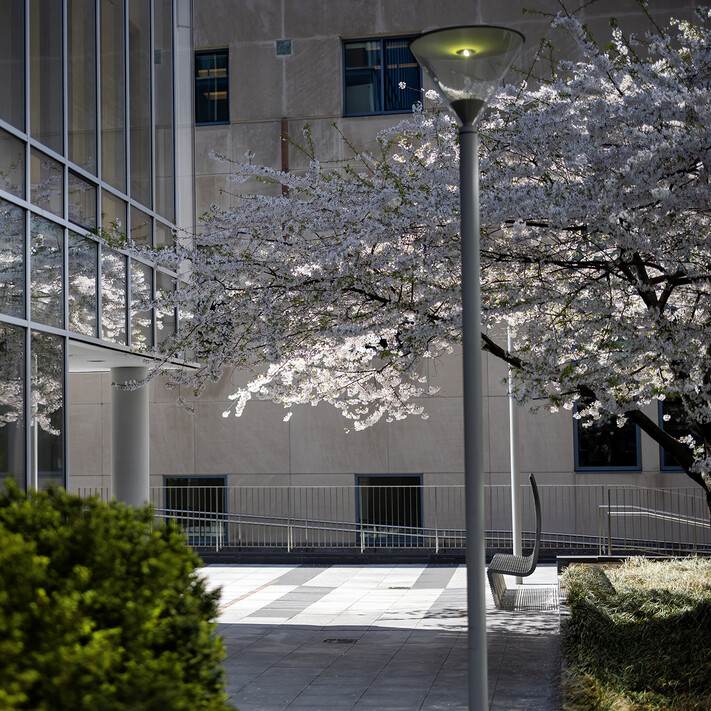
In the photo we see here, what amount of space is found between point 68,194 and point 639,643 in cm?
810

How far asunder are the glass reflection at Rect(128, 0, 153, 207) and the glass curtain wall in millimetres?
30

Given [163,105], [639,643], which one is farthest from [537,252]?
[163,105]

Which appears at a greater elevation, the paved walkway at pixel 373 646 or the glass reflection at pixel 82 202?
the glass reflection at pixel 82 202

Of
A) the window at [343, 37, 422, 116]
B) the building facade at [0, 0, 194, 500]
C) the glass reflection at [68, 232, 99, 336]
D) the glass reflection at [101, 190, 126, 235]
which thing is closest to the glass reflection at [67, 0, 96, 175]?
the building facade at [0, 0, 194, 500]

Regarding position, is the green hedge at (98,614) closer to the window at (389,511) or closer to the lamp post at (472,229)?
the lamp post at (472,229)

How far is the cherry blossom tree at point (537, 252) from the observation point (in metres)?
9.05

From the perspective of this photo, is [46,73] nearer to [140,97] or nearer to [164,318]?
[140,97]

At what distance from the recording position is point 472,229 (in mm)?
6027

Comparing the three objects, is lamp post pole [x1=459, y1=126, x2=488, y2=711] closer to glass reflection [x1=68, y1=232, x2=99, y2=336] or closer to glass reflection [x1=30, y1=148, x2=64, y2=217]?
glass reflection [x1=30, y1=148, x2=64, y2=217]

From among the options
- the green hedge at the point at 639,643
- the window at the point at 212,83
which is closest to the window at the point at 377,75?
the window at the point at 212,83

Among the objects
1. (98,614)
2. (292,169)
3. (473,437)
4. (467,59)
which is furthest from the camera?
(292,169)

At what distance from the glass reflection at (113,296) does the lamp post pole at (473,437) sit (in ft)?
27.0

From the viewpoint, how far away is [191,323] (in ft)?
38.3

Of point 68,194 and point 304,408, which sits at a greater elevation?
point 68,194
